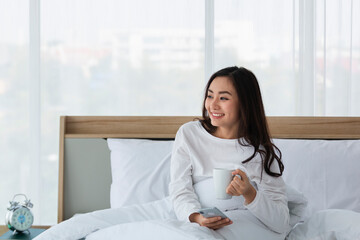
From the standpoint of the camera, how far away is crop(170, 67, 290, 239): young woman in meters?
1.84

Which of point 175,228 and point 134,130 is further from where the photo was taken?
point 134,130

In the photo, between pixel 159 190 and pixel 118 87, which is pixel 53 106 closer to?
pixel 118 87

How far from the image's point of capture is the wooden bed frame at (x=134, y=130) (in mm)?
2551

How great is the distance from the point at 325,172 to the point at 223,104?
0.72m

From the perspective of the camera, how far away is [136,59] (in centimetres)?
285

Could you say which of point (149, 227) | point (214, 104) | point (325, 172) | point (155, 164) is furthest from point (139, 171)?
point (325, 172)

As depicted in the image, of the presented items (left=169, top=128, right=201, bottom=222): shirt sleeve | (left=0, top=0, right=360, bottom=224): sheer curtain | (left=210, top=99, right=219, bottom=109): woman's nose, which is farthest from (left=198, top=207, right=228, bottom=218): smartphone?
(left=0, top=0, right=360, bottom=224): sheer curtain

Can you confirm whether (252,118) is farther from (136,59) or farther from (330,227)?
(136,59)

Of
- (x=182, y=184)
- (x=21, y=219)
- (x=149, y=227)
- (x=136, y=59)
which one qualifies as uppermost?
(x=136, y=59)

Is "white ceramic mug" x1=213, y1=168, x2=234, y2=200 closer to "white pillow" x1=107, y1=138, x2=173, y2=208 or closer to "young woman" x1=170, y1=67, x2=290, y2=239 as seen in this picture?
"young woman" x1=170, y1=67, x2=290, y2=239

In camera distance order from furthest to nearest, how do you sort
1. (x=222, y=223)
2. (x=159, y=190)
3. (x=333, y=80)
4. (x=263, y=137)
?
(x=333, y=80), (x=159, y=190), (x=263, y=137), (x=222, y=223)

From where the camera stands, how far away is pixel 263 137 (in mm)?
1927

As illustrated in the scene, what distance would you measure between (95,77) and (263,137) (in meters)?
1.27

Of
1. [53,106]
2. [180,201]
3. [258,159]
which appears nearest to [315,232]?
[258,159]
